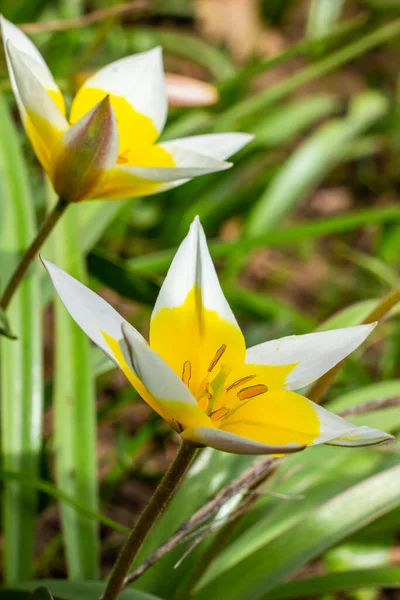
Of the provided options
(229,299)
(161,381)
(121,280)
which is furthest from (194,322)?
(229,299)

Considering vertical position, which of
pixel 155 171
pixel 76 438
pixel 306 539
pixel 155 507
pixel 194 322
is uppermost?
pixel 155 171

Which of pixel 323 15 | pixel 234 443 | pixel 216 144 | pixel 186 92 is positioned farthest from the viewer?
pixel 323 15

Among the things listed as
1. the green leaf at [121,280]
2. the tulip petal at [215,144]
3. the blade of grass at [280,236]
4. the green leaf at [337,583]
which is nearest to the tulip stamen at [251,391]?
the tulip petal at [215,144]

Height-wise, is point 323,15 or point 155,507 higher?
point 323,15

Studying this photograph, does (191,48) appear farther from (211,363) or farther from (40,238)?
(211,363)

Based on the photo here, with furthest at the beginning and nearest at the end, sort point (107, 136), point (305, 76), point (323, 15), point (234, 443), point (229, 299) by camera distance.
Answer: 1. point (323, 15)
2. point (305, 76)
3. point (229, 299)
4. point (107, 136)
5. point (234, 443)

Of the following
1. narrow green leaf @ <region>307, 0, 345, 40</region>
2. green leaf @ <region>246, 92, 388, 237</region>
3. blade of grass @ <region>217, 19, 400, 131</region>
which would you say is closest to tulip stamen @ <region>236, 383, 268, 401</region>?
green leaf @ <region>246, 92, 388, 237</region>

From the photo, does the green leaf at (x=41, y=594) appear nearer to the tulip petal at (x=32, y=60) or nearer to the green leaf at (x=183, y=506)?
the green leaf at (x=183, y=506)

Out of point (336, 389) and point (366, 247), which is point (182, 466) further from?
point (366, 247)
